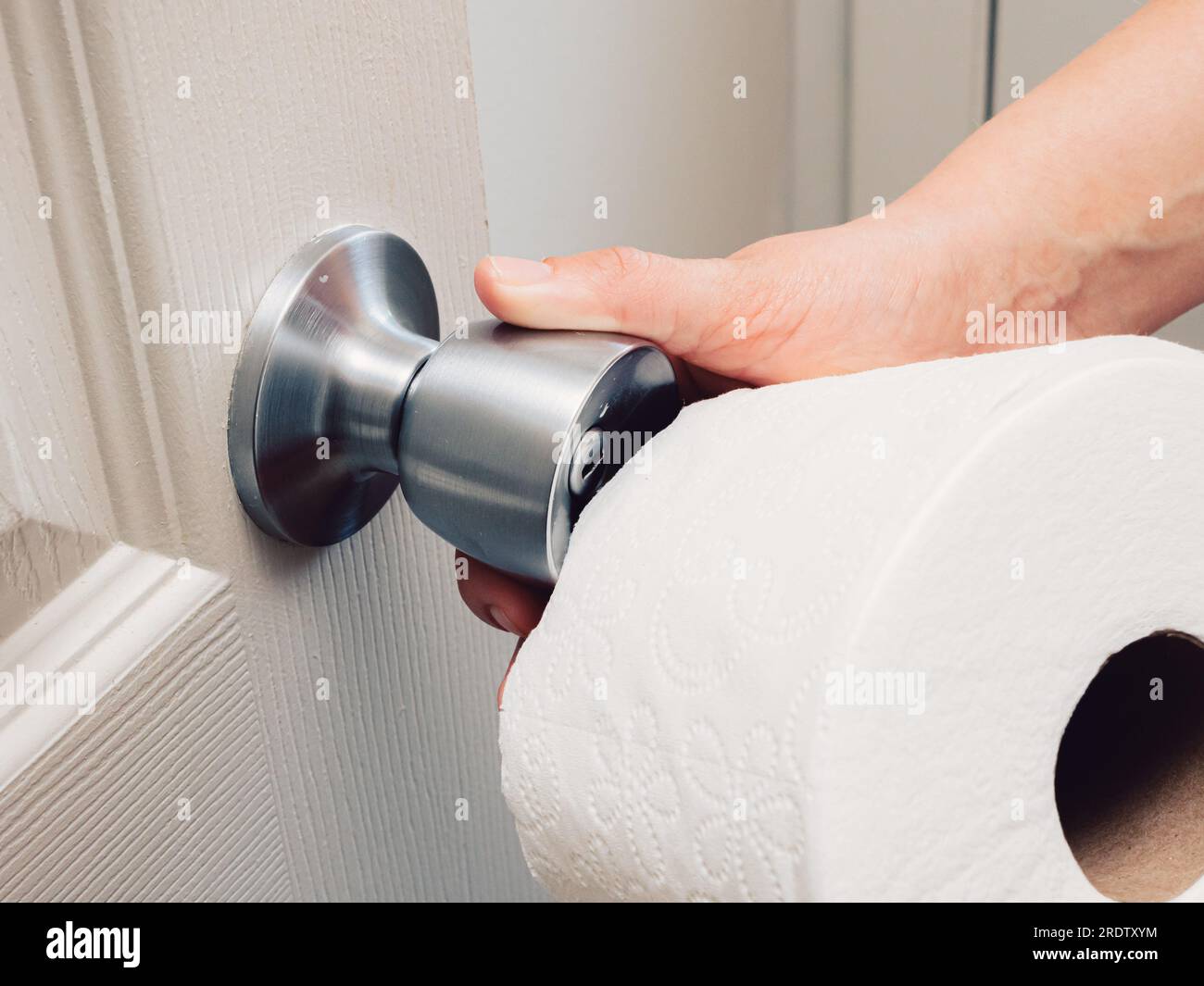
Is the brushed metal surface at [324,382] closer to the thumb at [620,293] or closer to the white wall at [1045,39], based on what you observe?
the thumb at [620,293]

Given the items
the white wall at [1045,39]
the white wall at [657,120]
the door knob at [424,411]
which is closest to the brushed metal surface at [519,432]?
the door knob at [424,411]

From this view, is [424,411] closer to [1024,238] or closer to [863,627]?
[863,627]

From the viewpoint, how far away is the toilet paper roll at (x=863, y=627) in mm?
188

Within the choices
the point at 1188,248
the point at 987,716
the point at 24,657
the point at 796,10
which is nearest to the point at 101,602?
the point at 24,657

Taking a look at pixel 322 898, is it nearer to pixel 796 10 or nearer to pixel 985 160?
pixel 985 160

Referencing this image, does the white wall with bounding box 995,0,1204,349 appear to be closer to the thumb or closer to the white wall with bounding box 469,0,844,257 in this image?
the white wall with bounding box 469,0,844,257

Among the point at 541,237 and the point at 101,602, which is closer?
the point at 101,602

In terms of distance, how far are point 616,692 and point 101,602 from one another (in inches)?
4.2

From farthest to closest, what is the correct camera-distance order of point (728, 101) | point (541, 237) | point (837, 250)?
1. point (728, 101)
2. point (541, 237)
3. point (837, 250)

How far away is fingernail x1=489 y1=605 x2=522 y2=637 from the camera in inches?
11.5

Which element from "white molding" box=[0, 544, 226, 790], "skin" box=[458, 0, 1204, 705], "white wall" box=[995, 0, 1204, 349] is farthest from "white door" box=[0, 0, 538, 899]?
"white wall" box=[995, 0, 1204, 349]

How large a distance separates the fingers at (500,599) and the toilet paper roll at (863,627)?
4cm

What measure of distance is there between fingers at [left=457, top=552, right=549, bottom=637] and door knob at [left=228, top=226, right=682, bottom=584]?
0.12 ft
